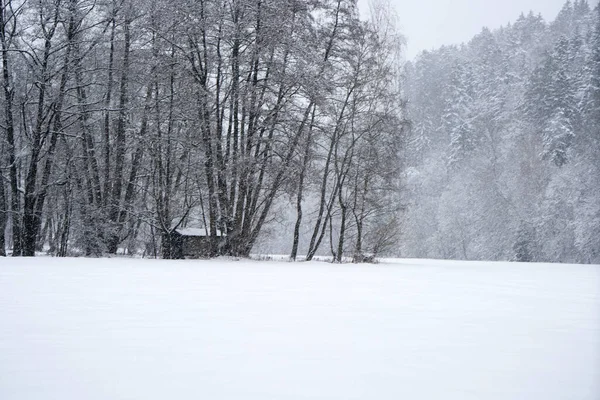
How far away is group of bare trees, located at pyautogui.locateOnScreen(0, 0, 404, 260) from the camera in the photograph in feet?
44.0

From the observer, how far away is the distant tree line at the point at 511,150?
35500 mm

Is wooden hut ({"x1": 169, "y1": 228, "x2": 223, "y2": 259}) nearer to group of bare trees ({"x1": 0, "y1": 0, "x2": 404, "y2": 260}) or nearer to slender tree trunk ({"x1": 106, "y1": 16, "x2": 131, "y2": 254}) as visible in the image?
group of bare trees ({"x1": 0, "y1": 0, "x2": 404, "y2": 260})

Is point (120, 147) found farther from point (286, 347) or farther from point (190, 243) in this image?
point (286, 347)

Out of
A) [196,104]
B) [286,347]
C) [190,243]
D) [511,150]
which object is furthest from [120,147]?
[511,150]

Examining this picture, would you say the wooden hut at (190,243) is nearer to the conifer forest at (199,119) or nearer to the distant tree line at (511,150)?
the conifer forest at (199,119)

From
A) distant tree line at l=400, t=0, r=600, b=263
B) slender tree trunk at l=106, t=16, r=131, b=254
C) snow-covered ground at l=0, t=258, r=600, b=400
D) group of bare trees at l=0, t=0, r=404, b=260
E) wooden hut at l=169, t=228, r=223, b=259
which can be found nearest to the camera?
A: snow-covered ground at l=0, t=258, r=600, b=400

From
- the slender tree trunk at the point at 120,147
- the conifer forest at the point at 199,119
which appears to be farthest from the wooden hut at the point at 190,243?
the slender tree trunk at the point at 120,147

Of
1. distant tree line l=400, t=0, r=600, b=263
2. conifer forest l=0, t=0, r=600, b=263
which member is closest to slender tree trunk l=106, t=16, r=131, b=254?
conifer forest l=0, t=0, r=600, b=263

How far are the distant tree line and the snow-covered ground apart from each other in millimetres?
25474

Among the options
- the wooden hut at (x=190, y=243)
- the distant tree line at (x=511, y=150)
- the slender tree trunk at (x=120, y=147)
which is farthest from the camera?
the distant tree line at (x=511, y=150)

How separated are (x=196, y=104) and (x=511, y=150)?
4023 centimetres

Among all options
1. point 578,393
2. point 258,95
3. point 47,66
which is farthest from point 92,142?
point 578,393

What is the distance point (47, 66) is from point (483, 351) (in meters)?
14.7

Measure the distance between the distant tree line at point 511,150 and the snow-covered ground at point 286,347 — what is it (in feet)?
83.6
